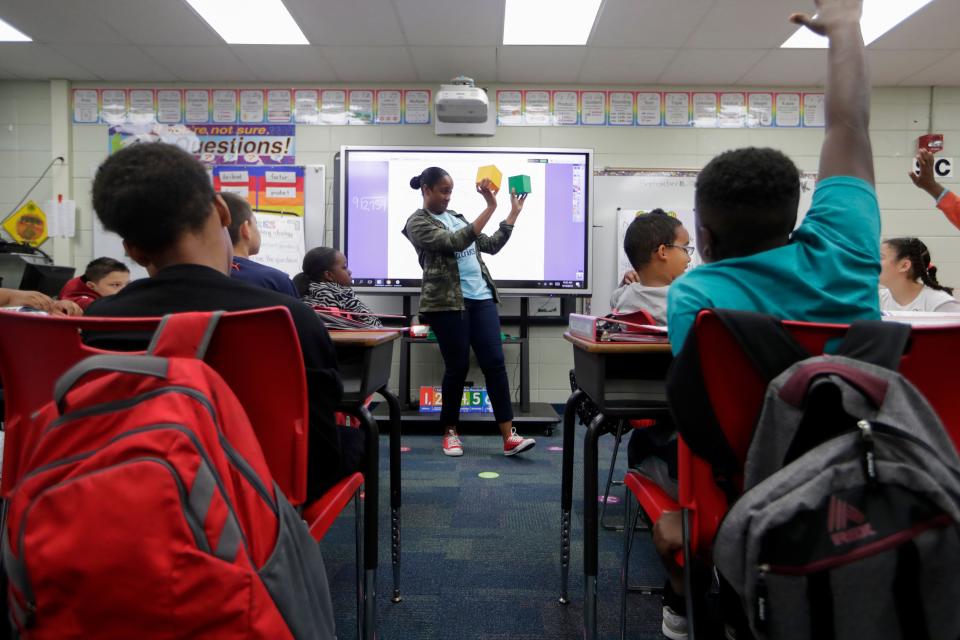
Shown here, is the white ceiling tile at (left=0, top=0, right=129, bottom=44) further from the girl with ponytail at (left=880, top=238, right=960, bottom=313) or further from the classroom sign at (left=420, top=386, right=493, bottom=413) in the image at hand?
the girl with ponytail at (left=880, top=238, right=960, bottom=313)

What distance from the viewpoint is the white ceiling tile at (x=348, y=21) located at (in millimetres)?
3141

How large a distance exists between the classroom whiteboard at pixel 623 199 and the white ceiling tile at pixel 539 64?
2.42ft

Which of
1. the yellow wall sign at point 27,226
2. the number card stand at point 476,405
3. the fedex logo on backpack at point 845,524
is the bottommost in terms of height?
the number card stand at point 476,405

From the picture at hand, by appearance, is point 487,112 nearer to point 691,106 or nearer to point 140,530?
point 691,106

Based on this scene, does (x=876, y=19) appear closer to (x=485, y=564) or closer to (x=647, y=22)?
(x=647, y=22)

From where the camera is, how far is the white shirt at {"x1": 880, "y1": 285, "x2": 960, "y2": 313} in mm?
2699

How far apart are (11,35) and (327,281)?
8.94 feet

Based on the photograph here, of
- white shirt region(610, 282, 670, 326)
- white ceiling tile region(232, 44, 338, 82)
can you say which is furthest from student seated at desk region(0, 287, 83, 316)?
white ceiling tile region(232, 44, 338, 82)

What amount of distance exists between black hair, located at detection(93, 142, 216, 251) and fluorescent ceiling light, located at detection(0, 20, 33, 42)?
3.61 m

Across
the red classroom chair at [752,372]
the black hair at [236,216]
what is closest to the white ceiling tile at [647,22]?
the black hair at [236,216]

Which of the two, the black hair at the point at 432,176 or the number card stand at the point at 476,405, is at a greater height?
the black hair at the point at 432,176

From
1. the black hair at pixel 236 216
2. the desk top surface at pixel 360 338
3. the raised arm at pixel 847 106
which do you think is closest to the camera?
the raised arm at pixel 847 106

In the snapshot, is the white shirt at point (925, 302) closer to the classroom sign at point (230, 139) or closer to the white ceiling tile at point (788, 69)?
the white ceiling tile at point (788, 69)

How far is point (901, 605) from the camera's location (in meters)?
0.63
